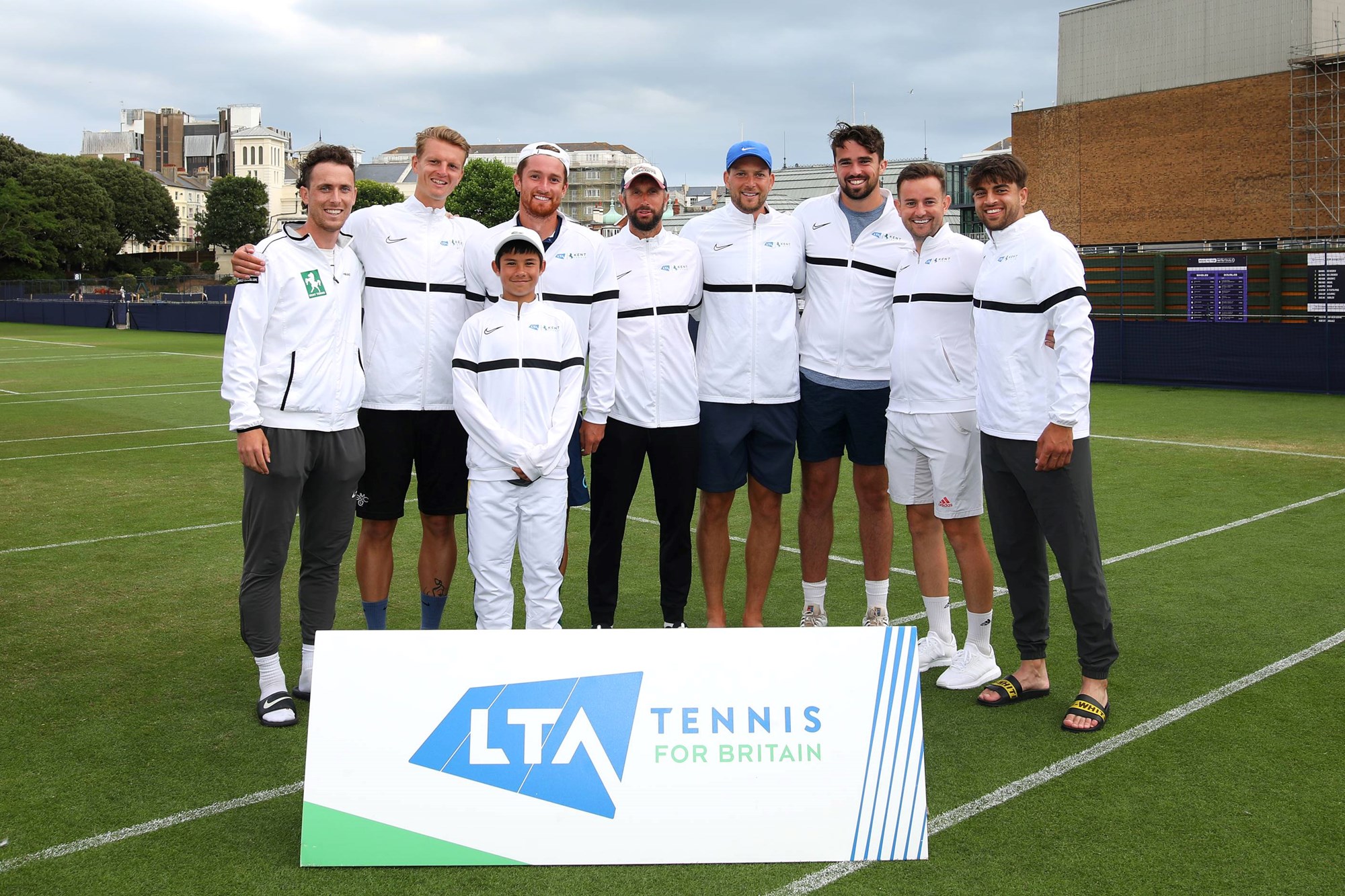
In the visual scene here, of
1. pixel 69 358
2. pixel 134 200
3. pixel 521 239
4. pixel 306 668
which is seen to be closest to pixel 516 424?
pixel 521 239

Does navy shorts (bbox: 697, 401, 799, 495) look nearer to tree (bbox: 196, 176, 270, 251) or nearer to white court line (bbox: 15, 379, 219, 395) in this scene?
white court line (bbox: 15, 379, 219, 395)

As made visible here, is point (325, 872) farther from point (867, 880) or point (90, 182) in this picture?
point (90, 182)

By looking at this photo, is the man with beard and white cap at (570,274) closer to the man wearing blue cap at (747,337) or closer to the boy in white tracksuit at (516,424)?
the boy in white tracksuit at (516,424)

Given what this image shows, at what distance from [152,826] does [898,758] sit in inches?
96.4

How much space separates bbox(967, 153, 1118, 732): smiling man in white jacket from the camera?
4.57m

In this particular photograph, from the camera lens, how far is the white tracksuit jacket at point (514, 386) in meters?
4.72

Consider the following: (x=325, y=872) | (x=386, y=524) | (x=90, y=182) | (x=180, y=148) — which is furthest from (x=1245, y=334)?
(x=180, y=148)

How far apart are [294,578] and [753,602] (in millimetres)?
3162

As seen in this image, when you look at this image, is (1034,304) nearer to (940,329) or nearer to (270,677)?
(940,329)

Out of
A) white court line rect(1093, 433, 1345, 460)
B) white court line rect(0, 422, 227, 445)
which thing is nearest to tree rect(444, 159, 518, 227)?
white court line rect(0, 422, 227, 445)

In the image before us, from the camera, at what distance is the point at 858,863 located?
11.7 feet

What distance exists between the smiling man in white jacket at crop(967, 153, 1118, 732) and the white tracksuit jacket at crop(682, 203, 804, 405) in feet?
3.19

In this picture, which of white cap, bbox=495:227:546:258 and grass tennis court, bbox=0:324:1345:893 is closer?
grass tennis court, bbox=0:324:1345:893

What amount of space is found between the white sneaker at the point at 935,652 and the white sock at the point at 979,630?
0.26 metres
